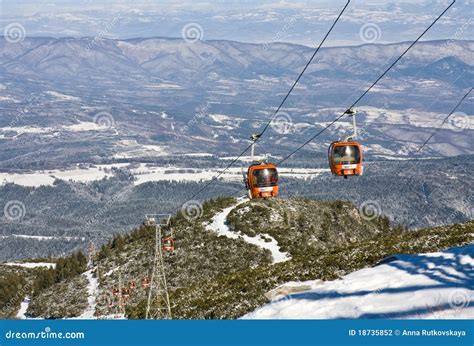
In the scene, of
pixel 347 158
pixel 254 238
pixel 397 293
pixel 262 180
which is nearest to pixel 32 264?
pixel 254 238

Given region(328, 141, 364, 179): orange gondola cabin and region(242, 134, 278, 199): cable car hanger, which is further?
region(242, 134, 278, 199): cable car hanger

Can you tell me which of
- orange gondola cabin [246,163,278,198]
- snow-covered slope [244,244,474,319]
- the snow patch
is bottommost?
snow-covered slope [244,244,474,319]

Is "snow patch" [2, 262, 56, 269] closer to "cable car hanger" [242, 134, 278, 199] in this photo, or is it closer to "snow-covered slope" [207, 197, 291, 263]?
"snow-covered slope" [207, 197, 291, 263]

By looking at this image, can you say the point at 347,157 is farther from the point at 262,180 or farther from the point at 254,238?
the point at 254,238

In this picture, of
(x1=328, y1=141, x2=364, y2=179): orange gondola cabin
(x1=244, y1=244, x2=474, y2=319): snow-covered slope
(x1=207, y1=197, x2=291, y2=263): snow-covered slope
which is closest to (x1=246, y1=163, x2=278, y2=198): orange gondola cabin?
(x1=328, y1=141, x2=364, y2=179): orange gondola cabin

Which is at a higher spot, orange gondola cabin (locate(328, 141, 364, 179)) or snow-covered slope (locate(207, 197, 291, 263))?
orange gondola cabin (locate(328, 141, 364, 179))

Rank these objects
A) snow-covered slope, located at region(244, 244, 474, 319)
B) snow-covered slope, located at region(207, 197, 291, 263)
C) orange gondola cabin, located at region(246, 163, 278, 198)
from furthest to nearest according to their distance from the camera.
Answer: snow-covered slope, located at region(207, 197, 291, 263) → orange gondola cabin, located at region(246, 163, 278, 198) → snow-covered slope, located at region(244, 244, 474, 319)
